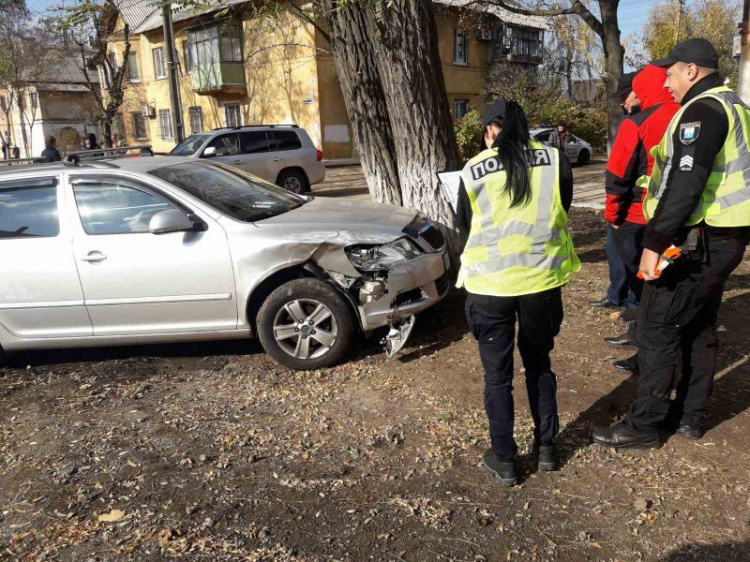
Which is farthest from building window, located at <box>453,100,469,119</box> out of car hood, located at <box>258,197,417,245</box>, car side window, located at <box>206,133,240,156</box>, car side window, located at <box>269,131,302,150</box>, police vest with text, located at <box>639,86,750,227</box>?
police vest with text, located at <box>639,86,750,227</box>

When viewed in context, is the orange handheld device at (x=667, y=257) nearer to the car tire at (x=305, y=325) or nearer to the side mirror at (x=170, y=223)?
the car tire at (x=305, y=325)

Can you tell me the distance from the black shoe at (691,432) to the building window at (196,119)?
31.0m

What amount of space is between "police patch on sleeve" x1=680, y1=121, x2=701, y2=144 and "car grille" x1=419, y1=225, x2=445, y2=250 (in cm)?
229

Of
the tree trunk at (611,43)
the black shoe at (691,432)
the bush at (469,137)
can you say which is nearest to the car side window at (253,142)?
the bush at (469,137)

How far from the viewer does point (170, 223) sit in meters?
4.33

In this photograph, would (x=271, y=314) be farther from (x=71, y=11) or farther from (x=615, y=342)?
(x=71, y=11)

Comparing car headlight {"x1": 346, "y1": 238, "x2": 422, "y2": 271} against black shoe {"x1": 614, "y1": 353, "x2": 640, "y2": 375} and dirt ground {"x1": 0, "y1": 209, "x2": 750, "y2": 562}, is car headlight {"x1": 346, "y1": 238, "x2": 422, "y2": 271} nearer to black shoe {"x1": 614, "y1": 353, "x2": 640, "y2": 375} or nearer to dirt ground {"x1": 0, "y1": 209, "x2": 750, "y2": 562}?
dirt ground {"x1": 0, "y1": 209, "x2": 750, "y2": 562}

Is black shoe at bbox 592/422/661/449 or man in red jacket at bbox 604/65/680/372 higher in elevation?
man in red jacket at bbox 604/65/680/372

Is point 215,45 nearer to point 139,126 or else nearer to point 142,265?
point 139,126

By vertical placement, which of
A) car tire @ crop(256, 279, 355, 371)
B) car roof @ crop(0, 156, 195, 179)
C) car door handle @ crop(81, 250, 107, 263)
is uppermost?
car roof @ crop(0, 156, 195, 179)

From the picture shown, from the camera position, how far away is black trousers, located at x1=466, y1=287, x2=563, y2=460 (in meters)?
2.84

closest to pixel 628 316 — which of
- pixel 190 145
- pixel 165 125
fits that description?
pixel 190 145

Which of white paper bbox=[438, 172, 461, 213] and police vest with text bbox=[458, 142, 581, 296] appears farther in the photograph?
white paper bbox=[438, 172, 461, 213]

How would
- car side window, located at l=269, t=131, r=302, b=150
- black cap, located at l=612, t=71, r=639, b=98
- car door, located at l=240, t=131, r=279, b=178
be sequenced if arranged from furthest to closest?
car side window, located at l=269, t=131, r=302, b=150, car door, located at l=240, t=131, r=279, b=178, black cap, located at l=612, t=71, r=639, b=98
